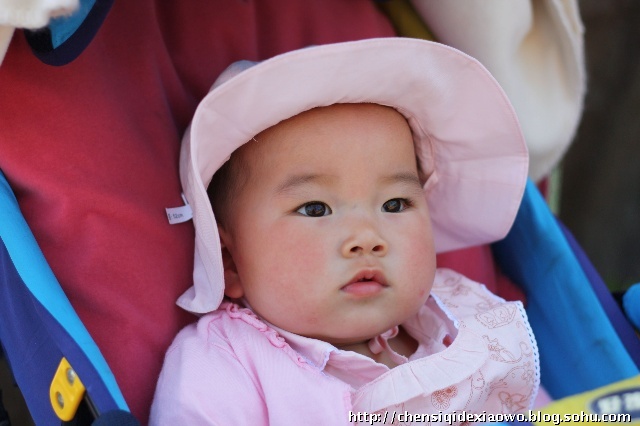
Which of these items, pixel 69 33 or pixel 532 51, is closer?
pixel 69 33

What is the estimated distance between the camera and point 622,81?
2643 millimetres

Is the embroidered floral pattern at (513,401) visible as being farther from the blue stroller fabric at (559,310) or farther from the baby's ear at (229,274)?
the baby's ear at (229,274)

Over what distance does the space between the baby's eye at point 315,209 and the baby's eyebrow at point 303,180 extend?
0.03 meters

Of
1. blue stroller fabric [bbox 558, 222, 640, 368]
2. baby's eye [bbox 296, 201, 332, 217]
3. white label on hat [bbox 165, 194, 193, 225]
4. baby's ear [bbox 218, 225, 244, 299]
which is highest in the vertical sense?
baby's eye [bbox 296, 201, 332, 217]

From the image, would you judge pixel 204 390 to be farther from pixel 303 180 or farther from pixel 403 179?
pixel 403 179

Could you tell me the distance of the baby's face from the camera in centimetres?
126

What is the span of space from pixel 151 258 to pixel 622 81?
1.85 metres

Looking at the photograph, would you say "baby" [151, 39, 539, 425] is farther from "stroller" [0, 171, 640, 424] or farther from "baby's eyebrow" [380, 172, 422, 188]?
"stroller" [0, 171, 640, 424]

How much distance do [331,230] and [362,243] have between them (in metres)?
0.05

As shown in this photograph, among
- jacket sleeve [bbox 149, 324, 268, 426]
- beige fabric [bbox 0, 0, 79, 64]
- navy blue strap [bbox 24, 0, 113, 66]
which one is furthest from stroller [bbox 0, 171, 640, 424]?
beige fabric [bbox 0, 0, 79, 64]

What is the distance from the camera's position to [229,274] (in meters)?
1.39

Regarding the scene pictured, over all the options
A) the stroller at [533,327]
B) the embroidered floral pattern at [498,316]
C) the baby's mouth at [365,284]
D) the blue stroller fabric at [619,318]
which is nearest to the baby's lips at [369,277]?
the baby's mouth at [365,284]

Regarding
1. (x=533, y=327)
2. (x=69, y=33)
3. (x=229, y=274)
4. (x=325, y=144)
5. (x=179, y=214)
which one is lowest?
(x=533, y=327)

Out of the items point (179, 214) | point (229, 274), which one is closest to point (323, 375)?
point (229, 274)
